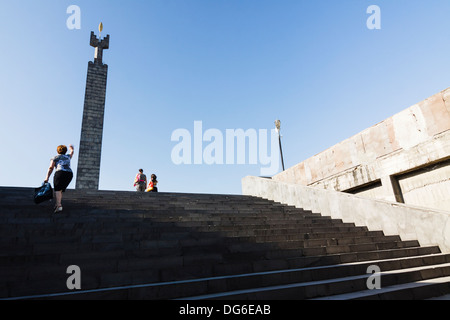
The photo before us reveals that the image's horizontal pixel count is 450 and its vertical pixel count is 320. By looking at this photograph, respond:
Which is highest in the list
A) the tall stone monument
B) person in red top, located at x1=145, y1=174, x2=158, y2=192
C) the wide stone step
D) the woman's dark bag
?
the tall stone monument

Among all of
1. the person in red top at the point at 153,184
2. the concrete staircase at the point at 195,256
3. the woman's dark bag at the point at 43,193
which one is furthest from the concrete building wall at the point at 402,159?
the woman's dark bag at the point at 43,193

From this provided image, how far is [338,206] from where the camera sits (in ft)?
24.6

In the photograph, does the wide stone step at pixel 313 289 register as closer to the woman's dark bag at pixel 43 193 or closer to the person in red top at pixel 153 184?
the woman's dark bag at pixel 43 193

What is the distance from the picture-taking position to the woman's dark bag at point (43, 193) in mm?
5383

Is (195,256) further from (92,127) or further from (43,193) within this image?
(92,127)

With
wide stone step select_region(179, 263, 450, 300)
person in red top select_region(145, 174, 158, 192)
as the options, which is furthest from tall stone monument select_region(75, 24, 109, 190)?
wide stone step select_region(179, 263, 450, 300)

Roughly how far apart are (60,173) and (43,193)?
0.50m

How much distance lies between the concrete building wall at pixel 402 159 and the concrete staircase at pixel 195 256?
9.00 ft

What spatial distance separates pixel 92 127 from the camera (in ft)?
79.8

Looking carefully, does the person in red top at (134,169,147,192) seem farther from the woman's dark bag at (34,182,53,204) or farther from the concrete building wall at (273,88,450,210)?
the concrete building wall at (273,88,450,210)

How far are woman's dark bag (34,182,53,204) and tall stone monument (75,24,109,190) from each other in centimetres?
1772

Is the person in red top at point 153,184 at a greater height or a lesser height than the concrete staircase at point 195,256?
greater

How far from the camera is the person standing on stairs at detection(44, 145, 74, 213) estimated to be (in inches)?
220
